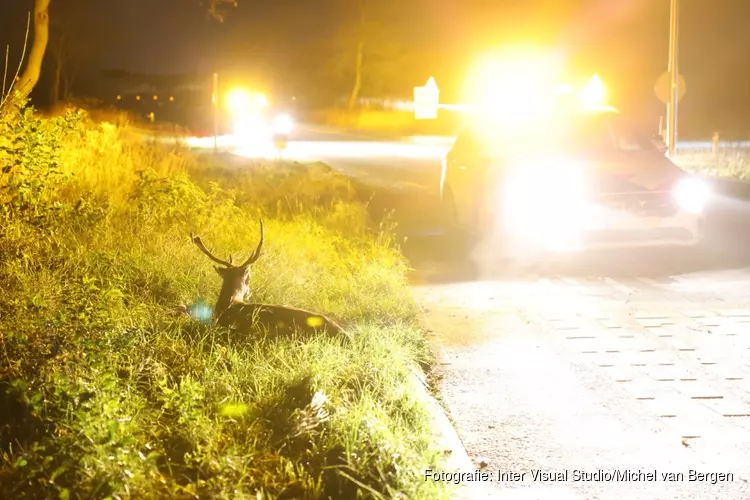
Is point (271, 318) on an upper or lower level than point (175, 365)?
upper

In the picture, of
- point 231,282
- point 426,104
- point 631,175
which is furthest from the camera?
point 426,104

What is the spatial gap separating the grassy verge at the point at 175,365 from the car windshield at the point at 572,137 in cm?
255

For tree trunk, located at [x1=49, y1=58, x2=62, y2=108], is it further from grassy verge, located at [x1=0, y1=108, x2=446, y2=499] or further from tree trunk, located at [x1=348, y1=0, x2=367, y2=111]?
grassy verge, located at [x1=0, y1=108, x2=446, y2=499]

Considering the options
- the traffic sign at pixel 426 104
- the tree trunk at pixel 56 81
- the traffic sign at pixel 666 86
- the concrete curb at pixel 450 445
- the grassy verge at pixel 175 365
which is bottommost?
the concrete curb at pixel 450 445

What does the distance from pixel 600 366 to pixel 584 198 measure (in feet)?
13.2

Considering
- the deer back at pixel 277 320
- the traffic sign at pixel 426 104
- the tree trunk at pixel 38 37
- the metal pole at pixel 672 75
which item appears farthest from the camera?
the metal pole at pixel 672 75

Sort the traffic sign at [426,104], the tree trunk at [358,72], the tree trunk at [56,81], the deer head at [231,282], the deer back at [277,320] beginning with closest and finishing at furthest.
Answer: the deer back at [277,320] → the deer head at [231,282] → the traffic sign at [426,104] → the tree trunk at [56,81] → the tree trunk at [358,72]

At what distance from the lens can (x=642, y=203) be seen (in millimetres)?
10508

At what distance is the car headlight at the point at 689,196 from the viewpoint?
1048 centimetres

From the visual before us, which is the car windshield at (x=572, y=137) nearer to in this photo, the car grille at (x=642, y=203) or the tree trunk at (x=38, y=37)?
the car grille at (x=642, y=203)

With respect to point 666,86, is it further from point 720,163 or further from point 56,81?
point 56,81

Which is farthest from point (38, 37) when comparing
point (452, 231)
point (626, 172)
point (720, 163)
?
point (720, 163)

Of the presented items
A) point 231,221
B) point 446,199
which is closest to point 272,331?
point 231,221

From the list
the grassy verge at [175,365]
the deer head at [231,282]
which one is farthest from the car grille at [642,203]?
the deer head at [231,282]
